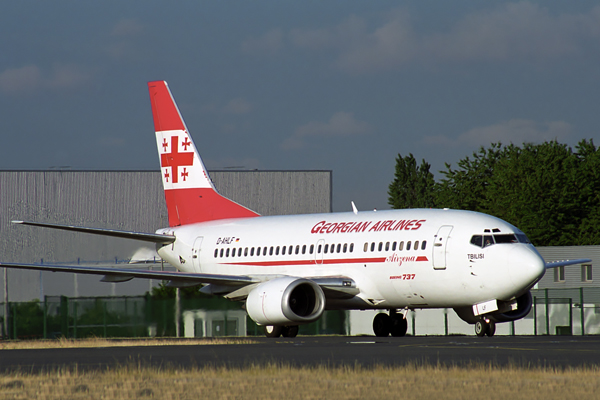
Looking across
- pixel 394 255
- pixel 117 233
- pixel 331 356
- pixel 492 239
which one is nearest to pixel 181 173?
pixel 117 233

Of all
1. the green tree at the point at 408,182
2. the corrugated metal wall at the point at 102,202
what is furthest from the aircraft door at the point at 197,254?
the green tree at the point at 408,182

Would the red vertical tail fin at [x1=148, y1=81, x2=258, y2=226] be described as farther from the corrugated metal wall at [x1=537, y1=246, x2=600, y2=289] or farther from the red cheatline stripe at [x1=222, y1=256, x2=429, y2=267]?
the corrugated metal wall at [x1=537, y1=246, x2=600, y2=289]

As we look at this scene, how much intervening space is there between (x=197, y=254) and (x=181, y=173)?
402 centimetres

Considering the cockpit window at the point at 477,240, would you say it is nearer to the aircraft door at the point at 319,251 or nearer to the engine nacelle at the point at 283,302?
the engine nacelle at the point at 283,302

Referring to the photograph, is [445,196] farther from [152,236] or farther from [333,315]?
[152,236]

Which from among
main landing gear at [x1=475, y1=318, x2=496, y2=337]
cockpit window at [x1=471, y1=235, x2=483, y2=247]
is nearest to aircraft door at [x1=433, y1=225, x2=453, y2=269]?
cockpit window at [x1=471, y1=235, x2=483, y2=247]

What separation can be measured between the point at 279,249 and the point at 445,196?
5385 cm

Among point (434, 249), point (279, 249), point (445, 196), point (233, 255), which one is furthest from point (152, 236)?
point (445, 196)

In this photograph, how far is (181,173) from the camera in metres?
38.9

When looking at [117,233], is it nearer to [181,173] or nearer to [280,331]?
[280,331]

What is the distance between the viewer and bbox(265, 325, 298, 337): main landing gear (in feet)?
102

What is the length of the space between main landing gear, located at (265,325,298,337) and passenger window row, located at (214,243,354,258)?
238 cm

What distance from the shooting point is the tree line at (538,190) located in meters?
68.0

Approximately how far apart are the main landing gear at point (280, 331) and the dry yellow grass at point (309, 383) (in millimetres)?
14764
